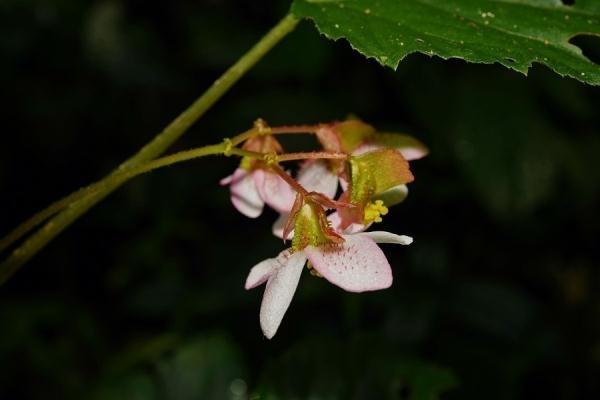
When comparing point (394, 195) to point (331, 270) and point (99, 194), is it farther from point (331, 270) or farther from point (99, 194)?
point (99, 194)

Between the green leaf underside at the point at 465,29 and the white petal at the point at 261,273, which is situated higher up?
the green leaf underside at the point at 465,29

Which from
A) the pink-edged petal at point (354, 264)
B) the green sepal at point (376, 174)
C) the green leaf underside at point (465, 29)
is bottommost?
the pink-edged petal at point (354, 264)

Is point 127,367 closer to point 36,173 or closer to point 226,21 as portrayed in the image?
point 36,173

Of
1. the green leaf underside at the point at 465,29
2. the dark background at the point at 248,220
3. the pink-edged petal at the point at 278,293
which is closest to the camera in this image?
the pink-edged petal at the point at 278,293

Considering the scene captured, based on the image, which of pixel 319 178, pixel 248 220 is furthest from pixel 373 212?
pixel 248 220

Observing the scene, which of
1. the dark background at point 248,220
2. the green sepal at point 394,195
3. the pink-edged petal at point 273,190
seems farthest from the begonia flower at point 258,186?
the dark background at point 248,220

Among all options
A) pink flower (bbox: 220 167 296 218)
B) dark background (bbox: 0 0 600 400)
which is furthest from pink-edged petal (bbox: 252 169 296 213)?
dark background (bbox: 0 0 600 400)

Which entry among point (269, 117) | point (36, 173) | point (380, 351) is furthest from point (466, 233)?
point (36, 173)

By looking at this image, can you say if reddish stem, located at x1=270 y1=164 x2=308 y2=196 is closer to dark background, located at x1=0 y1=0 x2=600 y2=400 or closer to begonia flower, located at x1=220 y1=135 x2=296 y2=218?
begonia flower, located at x1=220 y1=135 x2=296 y2=218

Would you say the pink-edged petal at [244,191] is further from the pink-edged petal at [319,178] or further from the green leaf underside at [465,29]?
the green leaf underside at [465,29]
